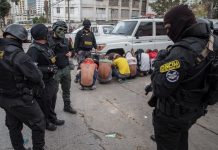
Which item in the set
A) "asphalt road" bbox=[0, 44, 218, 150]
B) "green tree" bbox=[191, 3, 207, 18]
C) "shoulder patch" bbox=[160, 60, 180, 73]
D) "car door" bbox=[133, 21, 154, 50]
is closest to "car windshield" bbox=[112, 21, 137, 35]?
"car door" bbox=[133, 21, 154, 50]

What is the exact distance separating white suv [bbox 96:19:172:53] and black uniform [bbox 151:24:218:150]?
655 cm

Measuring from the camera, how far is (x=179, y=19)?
2.46 m

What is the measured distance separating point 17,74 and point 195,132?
121 inches

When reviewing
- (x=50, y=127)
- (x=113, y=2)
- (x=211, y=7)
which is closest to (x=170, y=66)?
(x=50, y=127)

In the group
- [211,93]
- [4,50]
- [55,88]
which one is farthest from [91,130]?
[211,93]

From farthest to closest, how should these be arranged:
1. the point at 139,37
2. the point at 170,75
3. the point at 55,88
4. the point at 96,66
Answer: the point at 139,37 < the point at 96,66 < the point at 55,88 < the point at 170,75

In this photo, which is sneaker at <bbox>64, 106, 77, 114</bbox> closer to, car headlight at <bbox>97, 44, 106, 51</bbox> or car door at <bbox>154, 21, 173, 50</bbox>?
car headlight at <bbox>97, 44, 106, 51</bbox>

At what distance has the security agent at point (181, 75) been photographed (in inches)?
95.2

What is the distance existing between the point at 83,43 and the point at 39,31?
408 cm

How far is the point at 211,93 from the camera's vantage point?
263 centimetres

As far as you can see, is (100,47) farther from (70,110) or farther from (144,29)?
(70,110)

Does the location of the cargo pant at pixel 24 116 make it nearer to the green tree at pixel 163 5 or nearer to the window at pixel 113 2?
the green tree at pixel 163 5

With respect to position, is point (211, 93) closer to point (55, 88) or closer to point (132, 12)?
point (55, 88)

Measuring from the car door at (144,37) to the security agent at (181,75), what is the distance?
23.2 feet
